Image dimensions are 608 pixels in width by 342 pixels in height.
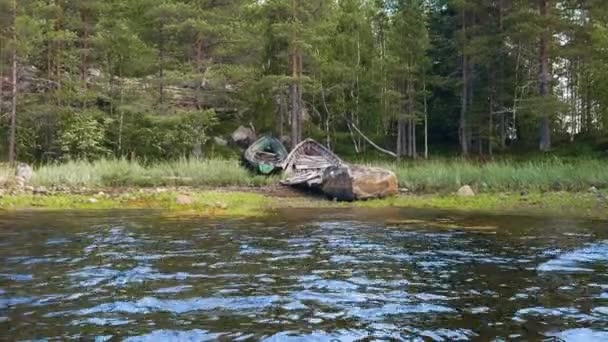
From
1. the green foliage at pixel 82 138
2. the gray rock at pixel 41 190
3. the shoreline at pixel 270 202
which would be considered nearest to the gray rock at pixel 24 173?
the gray rock at pixel 41 190

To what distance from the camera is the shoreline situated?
13.9m

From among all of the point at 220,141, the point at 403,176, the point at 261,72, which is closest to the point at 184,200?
the point at 403,176

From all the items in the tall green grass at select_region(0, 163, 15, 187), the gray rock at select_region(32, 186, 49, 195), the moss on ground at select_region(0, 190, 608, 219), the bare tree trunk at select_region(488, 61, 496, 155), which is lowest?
the moss on ground at select_region(0, 190, 608, 219)

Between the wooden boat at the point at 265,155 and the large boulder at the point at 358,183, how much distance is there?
190 inches

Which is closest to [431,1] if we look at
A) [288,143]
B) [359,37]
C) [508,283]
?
[359,37]

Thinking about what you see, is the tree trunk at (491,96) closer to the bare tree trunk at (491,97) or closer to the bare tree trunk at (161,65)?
the bare tree trunk at (491,97)

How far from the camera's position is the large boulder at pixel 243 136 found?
35219 millimetres

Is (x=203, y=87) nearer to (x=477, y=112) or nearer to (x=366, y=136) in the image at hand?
(x=366, y=136)

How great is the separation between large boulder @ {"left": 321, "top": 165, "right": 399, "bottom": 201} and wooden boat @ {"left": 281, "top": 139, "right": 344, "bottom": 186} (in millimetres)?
746

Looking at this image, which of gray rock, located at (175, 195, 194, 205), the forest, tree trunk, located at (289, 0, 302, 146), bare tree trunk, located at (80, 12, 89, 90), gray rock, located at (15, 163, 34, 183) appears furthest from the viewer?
bare tree trunk, located at (80, 12, 89, 90)

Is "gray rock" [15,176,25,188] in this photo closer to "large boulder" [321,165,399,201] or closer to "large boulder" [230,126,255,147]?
"large boulder" [321,165,399,201]

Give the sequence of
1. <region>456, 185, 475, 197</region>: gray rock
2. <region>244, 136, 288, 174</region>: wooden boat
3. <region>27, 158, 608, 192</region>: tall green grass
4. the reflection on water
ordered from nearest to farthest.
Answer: the reflection on water → <region>456, 185, 475, 197</region>: gray rock → <region>27, 158, 608, 192</region>: tall green grass → <region>244, 136, 288, 174</region>: wooden boat

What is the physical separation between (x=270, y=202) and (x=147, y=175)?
6.18m

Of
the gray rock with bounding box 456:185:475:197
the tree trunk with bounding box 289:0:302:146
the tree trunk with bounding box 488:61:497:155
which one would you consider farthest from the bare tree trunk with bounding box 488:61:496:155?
the gray rock with bounding box 456:185:475:197
